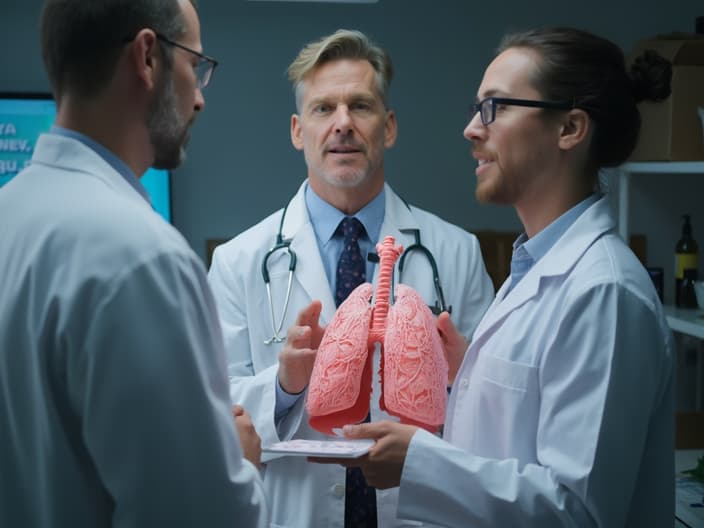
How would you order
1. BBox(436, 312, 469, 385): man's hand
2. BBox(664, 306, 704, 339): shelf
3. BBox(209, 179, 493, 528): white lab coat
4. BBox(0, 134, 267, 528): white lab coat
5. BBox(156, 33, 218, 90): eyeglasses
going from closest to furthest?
BBox(0, 134, 267, 528): white lab coat < BBox(156, 33, 218, 90): eyeglasses < BBox(436, 312, 469, 385): man's hand < BBox(209, 179, 493, 528): white lab coat < BBox(664, 306, 704, 339): shelf

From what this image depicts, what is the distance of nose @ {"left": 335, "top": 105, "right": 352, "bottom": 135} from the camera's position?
168 centimetres

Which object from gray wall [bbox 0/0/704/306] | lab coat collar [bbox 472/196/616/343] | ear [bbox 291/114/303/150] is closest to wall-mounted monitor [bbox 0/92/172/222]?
gray wall [bbox 0/0/704/306]

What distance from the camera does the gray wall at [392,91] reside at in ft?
9.61

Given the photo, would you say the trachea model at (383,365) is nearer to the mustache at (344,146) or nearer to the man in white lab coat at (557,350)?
the man in white lab coat at (557,350)

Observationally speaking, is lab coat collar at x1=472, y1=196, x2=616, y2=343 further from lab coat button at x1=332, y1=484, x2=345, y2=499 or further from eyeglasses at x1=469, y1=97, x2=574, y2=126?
lab coat button at x1=332, y1=484, x2=345, y2=499

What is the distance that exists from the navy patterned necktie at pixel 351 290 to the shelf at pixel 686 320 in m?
0.83

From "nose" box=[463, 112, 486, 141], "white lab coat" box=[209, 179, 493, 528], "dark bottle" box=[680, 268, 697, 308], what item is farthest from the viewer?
"dark bottle" box=[680, 268, 697, 308]

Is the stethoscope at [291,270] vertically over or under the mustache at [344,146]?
under

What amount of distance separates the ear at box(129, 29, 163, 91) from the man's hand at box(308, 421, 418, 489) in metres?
0.58

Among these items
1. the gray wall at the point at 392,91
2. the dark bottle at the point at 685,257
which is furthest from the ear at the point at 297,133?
the dark bottle at the point at 685,257

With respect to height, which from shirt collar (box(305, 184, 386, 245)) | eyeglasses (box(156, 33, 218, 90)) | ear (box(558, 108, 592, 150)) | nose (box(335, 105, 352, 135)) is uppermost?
eyeglasses (box(156, 33, 218, 90))

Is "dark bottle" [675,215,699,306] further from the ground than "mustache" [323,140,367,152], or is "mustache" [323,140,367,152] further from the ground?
"mustache" [323,140,367,152]

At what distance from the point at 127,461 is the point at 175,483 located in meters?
0.06

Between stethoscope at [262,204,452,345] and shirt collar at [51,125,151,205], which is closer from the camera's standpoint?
shirt collar at [51,125,151,205]
